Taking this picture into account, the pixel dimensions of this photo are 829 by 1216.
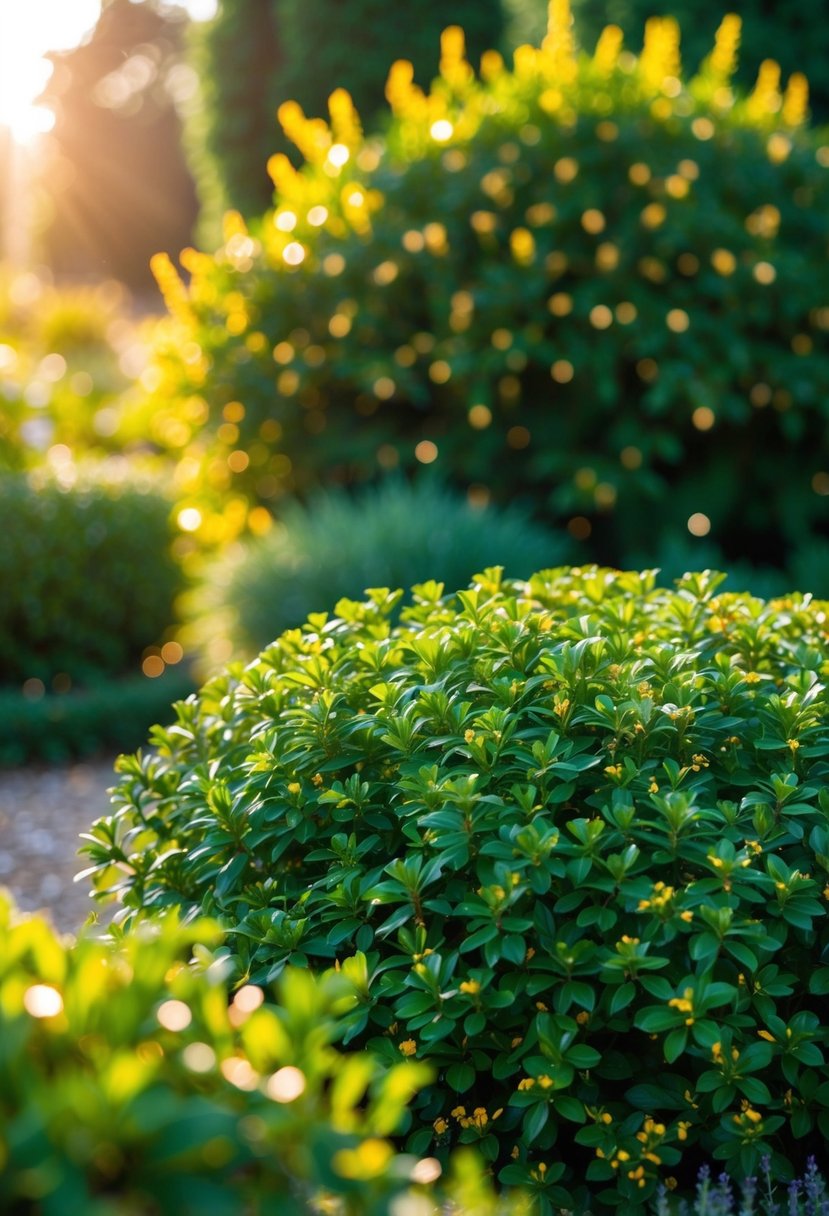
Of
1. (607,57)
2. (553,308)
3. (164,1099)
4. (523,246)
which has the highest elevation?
(607,57)

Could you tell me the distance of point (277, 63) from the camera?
12.9 meters

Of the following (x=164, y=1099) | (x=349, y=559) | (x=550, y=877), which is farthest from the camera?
(x=349, y=559)

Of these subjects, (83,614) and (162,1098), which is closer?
(162,1098)

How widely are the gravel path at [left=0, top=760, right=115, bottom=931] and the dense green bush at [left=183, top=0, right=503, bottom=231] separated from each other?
844 cm

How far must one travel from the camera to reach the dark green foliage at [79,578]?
5707 millimetres

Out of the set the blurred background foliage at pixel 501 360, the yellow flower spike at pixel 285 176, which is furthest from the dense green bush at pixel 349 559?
the yellow flower spike at pixel 285 176

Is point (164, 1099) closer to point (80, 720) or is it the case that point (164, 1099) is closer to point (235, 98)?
point (80, 720)

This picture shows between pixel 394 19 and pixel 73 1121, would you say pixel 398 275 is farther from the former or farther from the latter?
pixel 394 19

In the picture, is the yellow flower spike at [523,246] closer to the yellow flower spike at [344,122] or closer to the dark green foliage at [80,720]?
the yellow flower spike at [344,122]

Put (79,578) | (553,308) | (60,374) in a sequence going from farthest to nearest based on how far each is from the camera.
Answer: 1. (60,374)
2. (79,578)
3. (553,308)

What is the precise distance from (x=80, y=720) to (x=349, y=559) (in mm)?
1638

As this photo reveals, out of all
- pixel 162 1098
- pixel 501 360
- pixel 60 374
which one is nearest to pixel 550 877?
pixel 162 1098

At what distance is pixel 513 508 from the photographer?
18.2 ft

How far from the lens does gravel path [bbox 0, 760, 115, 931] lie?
3910mm
